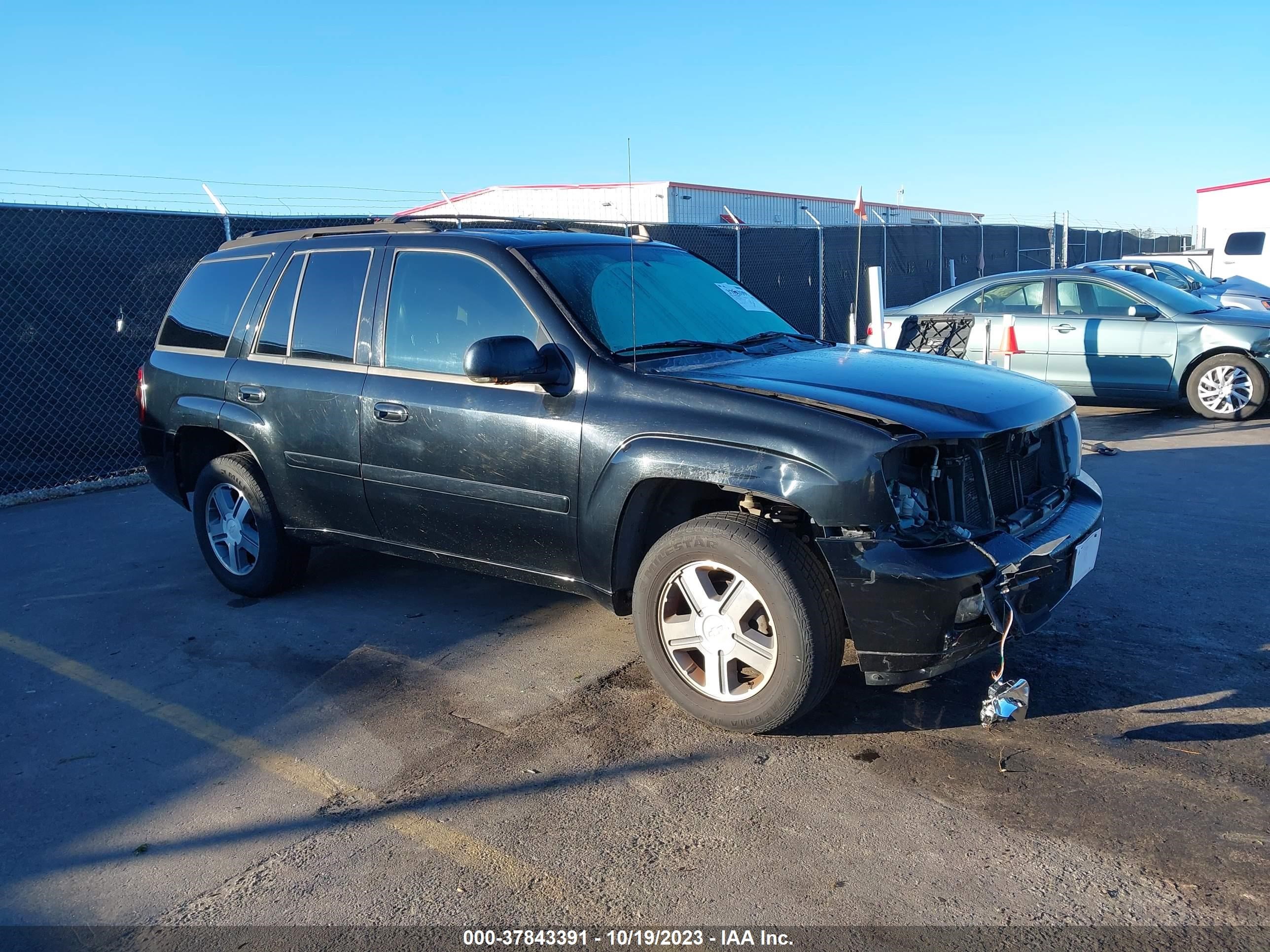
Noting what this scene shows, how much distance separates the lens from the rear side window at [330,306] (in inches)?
196

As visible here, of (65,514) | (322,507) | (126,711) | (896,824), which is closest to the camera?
(896,824)

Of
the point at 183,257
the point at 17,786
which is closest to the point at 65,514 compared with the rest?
the point at 183,257

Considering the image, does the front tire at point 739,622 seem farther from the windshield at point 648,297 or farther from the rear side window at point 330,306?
the rear side window at point 330,306

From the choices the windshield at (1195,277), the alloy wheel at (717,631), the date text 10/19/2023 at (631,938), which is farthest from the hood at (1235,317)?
the date text 10/19/2023 at (631,938)

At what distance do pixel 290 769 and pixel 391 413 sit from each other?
167 cm

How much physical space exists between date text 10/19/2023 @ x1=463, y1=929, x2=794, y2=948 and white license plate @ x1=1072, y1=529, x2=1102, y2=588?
199 cm

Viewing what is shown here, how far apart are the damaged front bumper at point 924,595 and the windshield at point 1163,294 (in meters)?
8.18

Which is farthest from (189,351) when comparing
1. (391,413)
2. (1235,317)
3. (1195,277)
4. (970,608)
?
(1195,277)

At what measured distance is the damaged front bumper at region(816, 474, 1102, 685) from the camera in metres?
3.42

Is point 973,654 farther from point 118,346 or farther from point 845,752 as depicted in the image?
point 118,346

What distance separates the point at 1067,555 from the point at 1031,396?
703 millimetres

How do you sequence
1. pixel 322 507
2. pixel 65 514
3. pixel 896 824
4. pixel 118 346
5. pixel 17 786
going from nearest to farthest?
pixel 896 824 < pixel 17 786 < pixel 322 507 < pixel 65 514 < pixel 118 346

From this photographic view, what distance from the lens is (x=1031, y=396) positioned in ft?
13.7

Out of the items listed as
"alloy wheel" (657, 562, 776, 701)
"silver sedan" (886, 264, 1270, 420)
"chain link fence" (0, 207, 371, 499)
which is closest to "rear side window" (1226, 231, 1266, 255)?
"silver sedan" (886, 264, 1270, 420)
